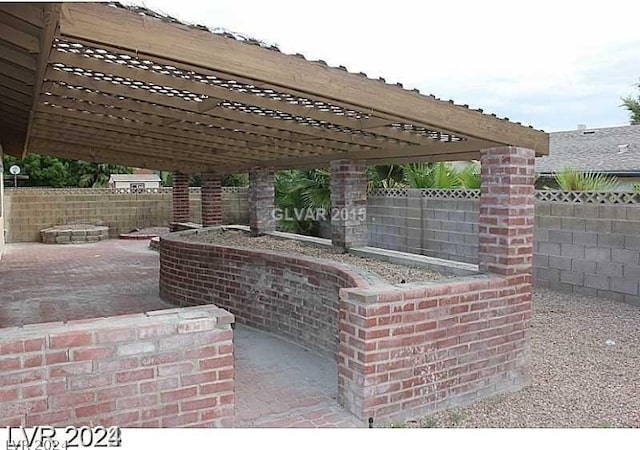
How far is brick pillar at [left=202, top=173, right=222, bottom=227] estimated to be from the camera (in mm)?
11797

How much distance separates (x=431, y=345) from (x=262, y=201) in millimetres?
5672

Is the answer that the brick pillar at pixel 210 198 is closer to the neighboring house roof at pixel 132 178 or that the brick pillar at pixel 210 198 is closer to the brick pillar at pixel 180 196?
the brick pillar at pixel 180 196

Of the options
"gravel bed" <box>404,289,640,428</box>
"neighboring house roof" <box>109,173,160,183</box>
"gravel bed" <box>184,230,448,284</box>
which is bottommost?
"gravel bed" <box>404,289,640,428</box>

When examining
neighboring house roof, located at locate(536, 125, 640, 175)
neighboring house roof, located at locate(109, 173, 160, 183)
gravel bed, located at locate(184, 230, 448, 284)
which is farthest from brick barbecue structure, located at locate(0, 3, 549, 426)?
neighboring house roof, located at locate(109, 173, 160, 183)

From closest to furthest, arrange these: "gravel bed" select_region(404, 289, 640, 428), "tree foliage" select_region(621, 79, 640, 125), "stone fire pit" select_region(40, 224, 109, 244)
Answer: "gravel bed" select_region(404, 289, 640, 428) → "stone fire pit" select_region(40, 224, 109, 244) → "tree foliage" select_region(621, 79, 640, 125)

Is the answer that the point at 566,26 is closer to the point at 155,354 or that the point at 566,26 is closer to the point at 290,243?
the point at 290,243

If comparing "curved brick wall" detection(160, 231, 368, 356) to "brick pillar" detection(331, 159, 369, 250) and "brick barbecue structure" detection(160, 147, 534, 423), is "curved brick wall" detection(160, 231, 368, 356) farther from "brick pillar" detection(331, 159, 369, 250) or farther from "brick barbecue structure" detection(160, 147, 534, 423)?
"brick pillar" detection(331, 159, 369, 250)

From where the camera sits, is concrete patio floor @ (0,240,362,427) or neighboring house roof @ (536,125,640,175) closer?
concrete patio floor @ (0,240,362,427)

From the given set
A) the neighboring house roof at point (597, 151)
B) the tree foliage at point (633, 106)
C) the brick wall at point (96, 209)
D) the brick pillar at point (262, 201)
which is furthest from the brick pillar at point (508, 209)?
the tree foliage at point (633, 106)

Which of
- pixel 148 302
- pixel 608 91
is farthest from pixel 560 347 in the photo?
pixel 608 91

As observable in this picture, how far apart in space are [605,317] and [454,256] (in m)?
3.50

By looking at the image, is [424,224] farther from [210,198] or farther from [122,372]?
[122,372]

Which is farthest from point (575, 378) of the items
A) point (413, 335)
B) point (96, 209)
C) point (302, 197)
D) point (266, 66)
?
point (96, 209)

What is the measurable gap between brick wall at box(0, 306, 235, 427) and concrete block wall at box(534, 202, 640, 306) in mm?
6146
